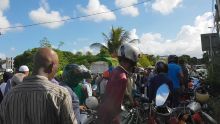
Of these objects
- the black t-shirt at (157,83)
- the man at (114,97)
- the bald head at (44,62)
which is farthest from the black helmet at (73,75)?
the bald head at (44,62)

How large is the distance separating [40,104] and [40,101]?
2 cm

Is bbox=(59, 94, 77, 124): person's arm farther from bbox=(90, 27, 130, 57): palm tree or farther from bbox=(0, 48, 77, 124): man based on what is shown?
bbox=(90, 27, 130, 57): palm tree

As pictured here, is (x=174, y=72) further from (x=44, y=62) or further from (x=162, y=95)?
(x=44, y=62)

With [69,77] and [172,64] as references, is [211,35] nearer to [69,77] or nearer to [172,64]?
[172,64]

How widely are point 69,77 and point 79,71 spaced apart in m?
0.16

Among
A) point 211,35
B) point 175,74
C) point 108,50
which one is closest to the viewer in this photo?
point 175,74

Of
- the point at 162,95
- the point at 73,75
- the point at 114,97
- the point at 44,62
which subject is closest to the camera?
the point at 44,62

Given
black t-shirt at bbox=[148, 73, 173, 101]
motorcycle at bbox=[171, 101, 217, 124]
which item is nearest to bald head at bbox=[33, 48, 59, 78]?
motorcycle at bbox=[171, 101, 217, 124]

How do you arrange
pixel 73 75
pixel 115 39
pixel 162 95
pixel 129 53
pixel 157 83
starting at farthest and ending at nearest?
pixel 115 39, pixel 157 83, pixel 73 75, pixel 162 95, pixel 129 53

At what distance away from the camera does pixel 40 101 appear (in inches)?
139

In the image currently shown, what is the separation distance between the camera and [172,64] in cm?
1037

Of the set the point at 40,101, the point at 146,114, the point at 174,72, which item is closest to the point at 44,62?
the point at 40,101

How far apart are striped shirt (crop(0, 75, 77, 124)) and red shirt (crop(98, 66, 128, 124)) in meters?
1.00

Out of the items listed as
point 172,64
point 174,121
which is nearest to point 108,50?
point 172,64
